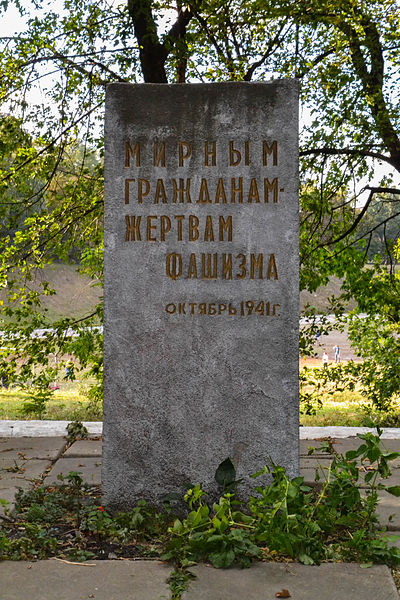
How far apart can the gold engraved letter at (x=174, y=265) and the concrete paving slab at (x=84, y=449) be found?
1.79m

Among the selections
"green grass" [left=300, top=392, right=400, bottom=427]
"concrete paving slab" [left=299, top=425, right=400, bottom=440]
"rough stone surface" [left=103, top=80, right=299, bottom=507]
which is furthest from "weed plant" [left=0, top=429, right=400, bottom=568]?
"green grass" [left=300, top=392, right=400, bottom=427]

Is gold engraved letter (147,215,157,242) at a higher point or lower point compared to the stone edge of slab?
higher

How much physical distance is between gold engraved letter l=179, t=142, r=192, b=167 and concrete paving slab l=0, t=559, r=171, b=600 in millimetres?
2070

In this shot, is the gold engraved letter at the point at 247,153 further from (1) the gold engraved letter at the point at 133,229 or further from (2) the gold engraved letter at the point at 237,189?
(1) the gold engraved letter at the point at 133,229

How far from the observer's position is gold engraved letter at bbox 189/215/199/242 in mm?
3535

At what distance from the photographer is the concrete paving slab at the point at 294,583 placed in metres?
2.58

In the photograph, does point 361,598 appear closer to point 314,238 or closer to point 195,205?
point 195,205

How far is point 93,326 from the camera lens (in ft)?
25.3

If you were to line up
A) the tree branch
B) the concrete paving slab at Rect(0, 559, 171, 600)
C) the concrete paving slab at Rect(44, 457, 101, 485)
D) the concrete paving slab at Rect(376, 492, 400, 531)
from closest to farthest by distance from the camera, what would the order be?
1. the concrete paving slab at Rect(0, 559, 171, 600)
2. the concrete paving slab at Rect(376, 492, 400, 531)
3. the concrete paving slab at Rect(44, 457, 101, 485)
4. the tree branch

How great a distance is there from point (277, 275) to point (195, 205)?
59 centimetres

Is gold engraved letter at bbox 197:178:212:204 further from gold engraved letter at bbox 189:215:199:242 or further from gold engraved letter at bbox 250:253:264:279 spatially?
gold engraved letter at bbox 250:253:264:279

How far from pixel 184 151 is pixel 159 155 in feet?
0.46

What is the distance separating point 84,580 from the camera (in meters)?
2.72

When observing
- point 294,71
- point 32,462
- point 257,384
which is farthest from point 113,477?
point 294,71
